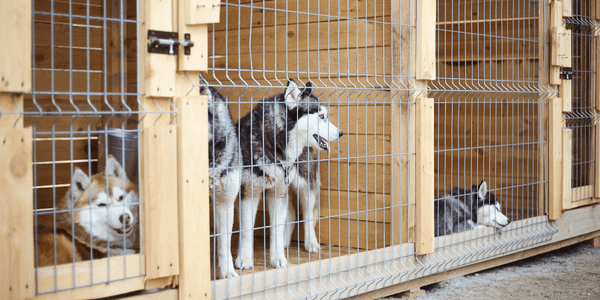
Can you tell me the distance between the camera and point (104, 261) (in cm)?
215

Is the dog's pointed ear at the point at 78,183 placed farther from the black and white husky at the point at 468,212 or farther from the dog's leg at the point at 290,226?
the black and white husky at the point at 468,212

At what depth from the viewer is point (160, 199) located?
2250 millimetres

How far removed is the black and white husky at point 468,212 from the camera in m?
4.29

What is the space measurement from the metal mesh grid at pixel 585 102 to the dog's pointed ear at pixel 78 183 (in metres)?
4.26

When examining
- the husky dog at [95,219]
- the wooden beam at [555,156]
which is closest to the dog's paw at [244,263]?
the husky dog at [95,219]

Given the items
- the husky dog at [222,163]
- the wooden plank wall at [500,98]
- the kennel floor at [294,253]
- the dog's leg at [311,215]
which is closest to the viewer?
the husky dog at [222,163]

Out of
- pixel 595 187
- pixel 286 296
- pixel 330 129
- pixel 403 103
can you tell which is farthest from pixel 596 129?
pixel 286 296

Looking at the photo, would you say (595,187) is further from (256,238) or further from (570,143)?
(256,238)

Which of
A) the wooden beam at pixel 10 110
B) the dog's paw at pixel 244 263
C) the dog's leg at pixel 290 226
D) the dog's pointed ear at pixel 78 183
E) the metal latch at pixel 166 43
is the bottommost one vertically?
the dog's paw at pixel 244 263

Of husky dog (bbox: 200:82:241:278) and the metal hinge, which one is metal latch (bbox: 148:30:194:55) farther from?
the metal hinge

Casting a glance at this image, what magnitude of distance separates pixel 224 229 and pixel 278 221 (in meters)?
0.55

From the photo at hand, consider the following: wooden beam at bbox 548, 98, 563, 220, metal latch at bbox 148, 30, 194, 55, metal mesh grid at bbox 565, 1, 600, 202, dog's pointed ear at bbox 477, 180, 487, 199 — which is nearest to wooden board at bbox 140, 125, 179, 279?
metal latch at bbox 148, 30, 194, 55

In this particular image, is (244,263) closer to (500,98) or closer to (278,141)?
(278,141)

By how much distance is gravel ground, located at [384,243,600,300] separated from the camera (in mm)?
3627
